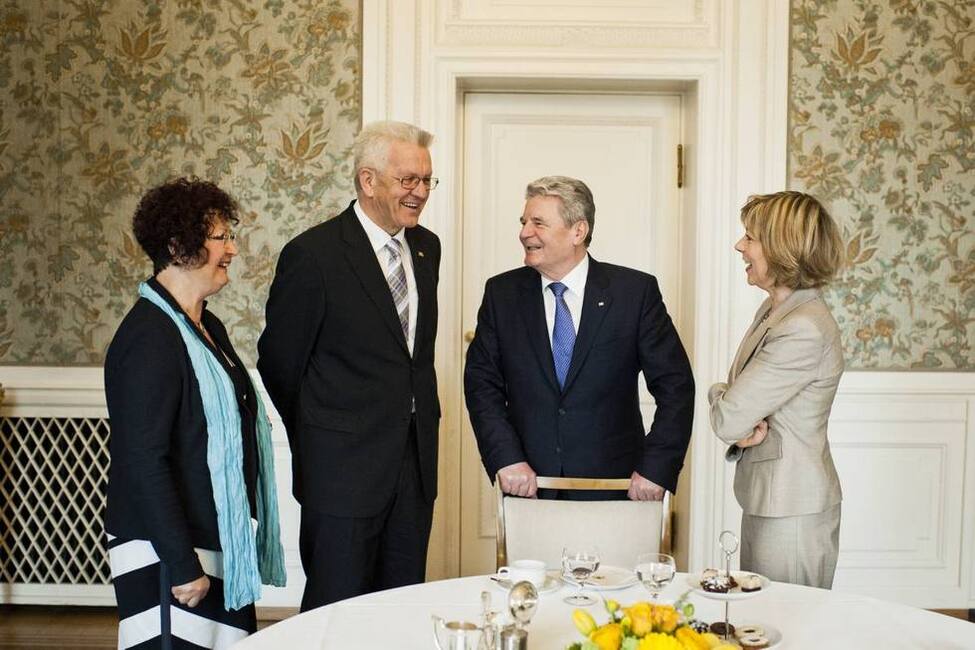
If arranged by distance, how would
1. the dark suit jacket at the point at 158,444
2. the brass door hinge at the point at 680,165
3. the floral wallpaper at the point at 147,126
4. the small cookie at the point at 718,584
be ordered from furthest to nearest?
the brass door hinge at the point at 680,165, the floral wallpaper at the point at 147,126, the dark suit jacket at the point at 158,444, the small cookie at the point at 718,584

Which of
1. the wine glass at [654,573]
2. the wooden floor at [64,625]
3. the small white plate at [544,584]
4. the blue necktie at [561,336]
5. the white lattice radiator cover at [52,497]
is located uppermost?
the blue necktie at [561,336]

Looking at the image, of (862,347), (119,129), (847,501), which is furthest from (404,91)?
(847,501)

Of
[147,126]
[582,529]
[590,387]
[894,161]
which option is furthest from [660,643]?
A: [147,126]

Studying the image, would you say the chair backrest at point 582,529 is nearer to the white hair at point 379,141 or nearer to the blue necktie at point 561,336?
the blue necktie at point 561,336

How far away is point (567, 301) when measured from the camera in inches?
118

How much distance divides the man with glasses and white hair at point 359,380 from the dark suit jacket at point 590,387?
232mm

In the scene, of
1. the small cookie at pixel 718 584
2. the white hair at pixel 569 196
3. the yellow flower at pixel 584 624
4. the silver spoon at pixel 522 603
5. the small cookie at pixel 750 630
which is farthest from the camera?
the white hair at pixel 569 196

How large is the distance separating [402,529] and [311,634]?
106 cm

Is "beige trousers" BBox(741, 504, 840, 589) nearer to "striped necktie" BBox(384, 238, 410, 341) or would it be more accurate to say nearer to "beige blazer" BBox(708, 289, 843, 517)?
"beige blazer" BBox(708, 289, 843, 517)

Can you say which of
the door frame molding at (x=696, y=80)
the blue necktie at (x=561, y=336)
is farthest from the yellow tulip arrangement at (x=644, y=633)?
the door frame molding at (x=696, y=80)

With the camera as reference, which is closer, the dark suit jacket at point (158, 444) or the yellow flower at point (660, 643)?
the yellow flower at point (660, 643)

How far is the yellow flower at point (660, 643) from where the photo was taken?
1321mm

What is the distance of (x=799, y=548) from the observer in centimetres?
247

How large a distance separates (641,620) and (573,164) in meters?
3.09
